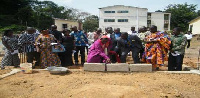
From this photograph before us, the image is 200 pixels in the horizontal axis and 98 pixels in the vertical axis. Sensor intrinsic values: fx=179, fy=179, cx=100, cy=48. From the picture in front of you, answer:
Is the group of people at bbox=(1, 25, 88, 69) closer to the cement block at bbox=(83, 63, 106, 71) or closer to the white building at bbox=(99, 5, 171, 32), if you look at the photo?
the cement block at bbox=(83, 63, 106, 71)

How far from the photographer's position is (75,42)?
7098mm

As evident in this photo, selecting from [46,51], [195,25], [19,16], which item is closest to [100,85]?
[46,51]

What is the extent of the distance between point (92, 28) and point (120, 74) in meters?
42.3

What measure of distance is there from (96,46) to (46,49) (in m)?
1.85

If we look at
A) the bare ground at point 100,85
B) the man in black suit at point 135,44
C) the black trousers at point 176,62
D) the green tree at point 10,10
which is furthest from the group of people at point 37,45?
the green tree at point 10,10

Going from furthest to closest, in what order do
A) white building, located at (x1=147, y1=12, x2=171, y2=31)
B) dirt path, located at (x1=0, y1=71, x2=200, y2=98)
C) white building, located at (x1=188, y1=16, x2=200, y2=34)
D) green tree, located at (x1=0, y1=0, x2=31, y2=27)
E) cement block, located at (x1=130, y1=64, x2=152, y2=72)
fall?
white building, located at (x1=147, y1=12, x2=171, y2=31)
white building, located at (x1=188, y1=16, x2=200, y2=34)
green tree, located at (x1=0, y1=0, x2=31, y2=27)
cement block, located at (x1=130, y1=64, x2=152, y2=72)
dirt path, located at (x1=0, y1=71, x2=200, y2=98)

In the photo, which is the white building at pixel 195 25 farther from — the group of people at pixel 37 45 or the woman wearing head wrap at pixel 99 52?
the group of people at pixel 37 45

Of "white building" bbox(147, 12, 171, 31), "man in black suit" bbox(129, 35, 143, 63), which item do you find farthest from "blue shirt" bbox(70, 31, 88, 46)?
"white building" bbox(147, 12, 171, 31)

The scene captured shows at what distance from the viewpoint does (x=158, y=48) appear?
229 inches

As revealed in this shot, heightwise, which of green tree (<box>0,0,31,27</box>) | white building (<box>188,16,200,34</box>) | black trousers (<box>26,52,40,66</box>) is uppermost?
green tree (<box>0,0,31,27</box>)

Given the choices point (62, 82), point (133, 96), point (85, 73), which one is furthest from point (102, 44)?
point (133, 96)

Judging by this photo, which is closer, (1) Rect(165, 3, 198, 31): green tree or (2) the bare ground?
(2) the bare ground

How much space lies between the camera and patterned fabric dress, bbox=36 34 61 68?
243 inches

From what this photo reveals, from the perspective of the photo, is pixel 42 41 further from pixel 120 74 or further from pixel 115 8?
pixel 115 8
